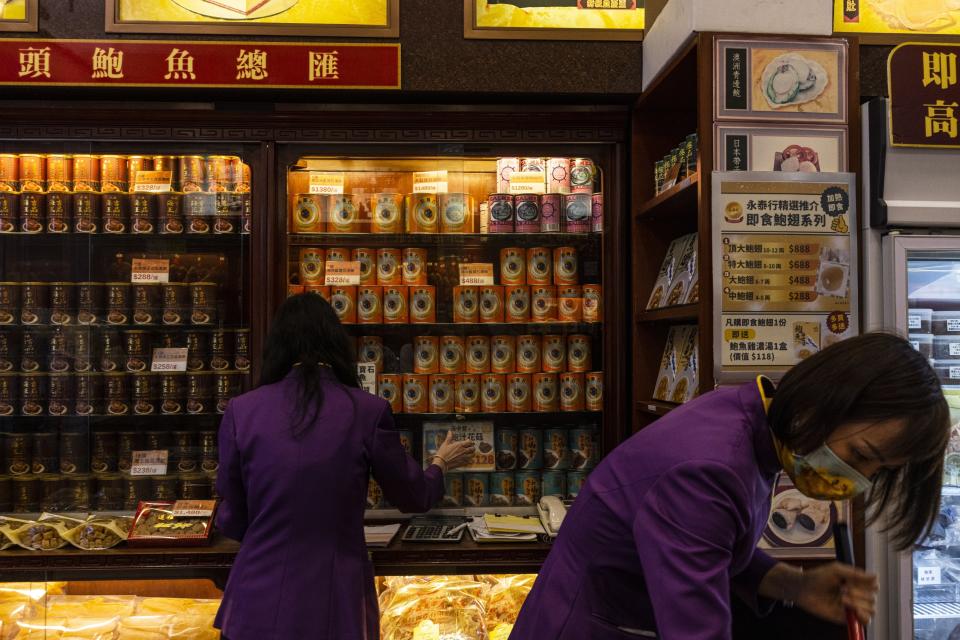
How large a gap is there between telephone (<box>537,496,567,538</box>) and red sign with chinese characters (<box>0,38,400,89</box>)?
5.67 ft

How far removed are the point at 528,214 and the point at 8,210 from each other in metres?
2.11

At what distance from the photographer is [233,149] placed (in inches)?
117

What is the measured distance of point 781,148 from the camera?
235 cm

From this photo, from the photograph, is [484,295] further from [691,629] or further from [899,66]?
[691,629]

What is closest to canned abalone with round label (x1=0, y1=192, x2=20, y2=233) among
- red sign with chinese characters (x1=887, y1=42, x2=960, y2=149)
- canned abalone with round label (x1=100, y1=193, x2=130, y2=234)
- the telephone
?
canned abalone with round label (x1=100, y1=193, x2=130, y2=234)

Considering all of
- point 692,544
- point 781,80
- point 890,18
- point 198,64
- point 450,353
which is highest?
point 890,18

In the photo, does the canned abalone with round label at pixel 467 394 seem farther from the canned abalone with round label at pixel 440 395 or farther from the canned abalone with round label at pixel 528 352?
the canned abalone with round label at pixel 528 352

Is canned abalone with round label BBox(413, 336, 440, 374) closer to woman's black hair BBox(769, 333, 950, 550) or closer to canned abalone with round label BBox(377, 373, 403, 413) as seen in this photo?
canned abalone with round label BBox(377, 373, 403, 413)

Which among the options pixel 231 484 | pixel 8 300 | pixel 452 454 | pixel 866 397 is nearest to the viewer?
pixel 866 397

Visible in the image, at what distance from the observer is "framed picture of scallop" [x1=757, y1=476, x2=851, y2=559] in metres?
2.37

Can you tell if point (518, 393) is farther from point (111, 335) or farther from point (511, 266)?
point (111, 335)

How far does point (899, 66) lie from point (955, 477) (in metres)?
1.47

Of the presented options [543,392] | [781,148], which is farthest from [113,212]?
[781,148]

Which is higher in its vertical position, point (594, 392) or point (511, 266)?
point (511, 266)
